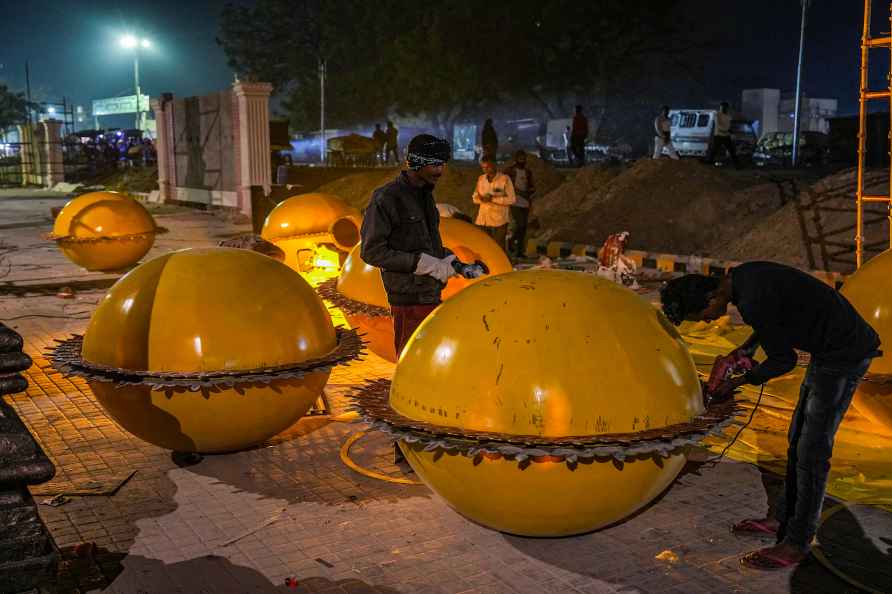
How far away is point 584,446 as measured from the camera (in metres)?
4.12

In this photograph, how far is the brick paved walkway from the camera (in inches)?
174

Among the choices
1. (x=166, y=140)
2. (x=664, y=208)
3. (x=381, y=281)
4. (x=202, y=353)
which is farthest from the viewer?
(x=166, y=140)

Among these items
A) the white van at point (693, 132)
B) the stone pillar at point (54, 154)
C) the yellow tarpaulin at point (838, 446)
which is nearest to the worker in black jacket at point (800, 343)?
the yellow tarpaulin at point (838, 446)

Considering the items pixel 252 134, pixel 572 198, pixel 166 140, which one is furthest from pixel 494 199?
pixel 166 140

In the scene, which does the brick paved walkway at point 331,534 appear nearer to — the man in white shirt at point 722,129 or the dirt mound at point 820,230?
the dirt mound at point 820,230

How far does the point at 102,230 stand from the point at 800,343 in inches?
486

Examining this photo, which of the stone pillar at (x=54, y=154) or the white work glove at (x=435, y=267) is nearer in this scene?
the white work glove at (x=435, y=267)

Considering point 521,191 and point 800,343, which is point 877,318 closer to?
point 800,343

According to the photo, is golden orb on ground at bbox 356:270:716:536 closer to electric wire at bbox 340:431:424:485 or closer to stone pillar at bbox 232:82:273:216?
electric wire at bbox 340:431:424:485

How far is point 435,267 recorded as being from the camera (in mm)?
5777

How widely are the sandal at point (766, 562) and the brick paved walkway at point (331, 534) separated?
0.06 meters

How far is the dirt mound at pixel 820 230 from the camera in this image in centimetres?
1498

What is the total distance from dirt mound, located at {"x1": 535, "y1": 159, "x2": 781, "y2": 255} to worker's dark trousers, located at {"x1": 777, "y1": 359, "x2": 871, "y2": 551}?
44.1 ft

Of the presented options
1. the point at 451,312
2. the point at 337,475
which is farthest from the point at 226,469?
the point at 451,312
